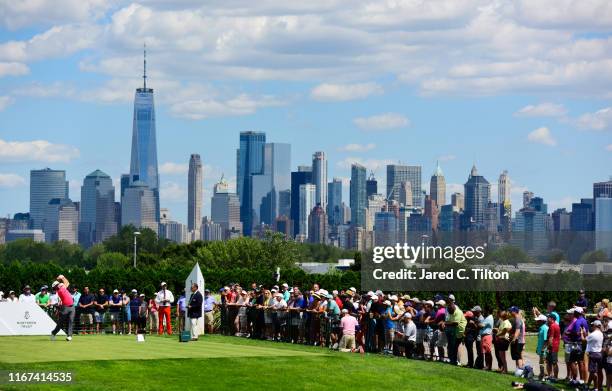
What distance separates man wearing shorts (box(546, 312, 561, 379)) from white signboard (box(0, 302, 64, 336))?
15.3 meters

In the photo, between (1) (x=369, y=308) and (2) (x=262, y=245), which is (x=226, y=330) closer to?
(1) (x=369, y=308)

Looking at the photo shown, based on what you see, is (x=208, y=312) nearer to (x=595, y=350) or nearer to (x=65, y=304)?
(x=65, y=304)

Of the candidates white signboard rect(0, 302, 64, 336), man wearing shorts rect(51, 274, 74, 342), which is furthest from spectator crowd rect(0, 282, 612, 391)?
white signboard rect(0, 302, 64, 336)

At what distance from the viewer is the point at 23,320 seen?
37.5m

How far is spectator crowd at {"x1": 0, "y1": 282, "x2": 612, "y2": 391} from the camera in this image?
29125mm

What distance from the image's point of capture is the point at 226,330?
136 ft

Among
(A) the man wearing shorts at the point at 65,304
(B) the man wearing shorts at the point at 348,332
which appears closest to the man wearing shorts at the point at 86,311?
(A) the man wearing shorts at the point at 65,304

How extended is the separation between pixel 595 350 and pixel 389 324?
26.5 ft

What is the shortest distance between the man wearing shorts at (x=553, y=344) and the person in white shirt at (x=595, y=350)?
164 centimetres

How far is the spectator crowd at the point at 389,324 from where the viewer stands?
29.1 m

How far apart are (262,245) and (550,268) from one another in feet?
195

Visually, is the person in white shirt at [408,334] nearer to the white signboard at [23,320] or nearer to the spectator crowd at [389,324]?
the spectator crowd at [389,324]

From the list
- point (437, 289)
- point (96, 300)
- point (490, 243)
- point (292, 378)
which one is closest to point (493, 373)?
point (292, 378)

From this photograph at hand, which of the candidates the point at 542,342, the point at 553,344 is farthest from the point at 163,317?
the point at 553,344
